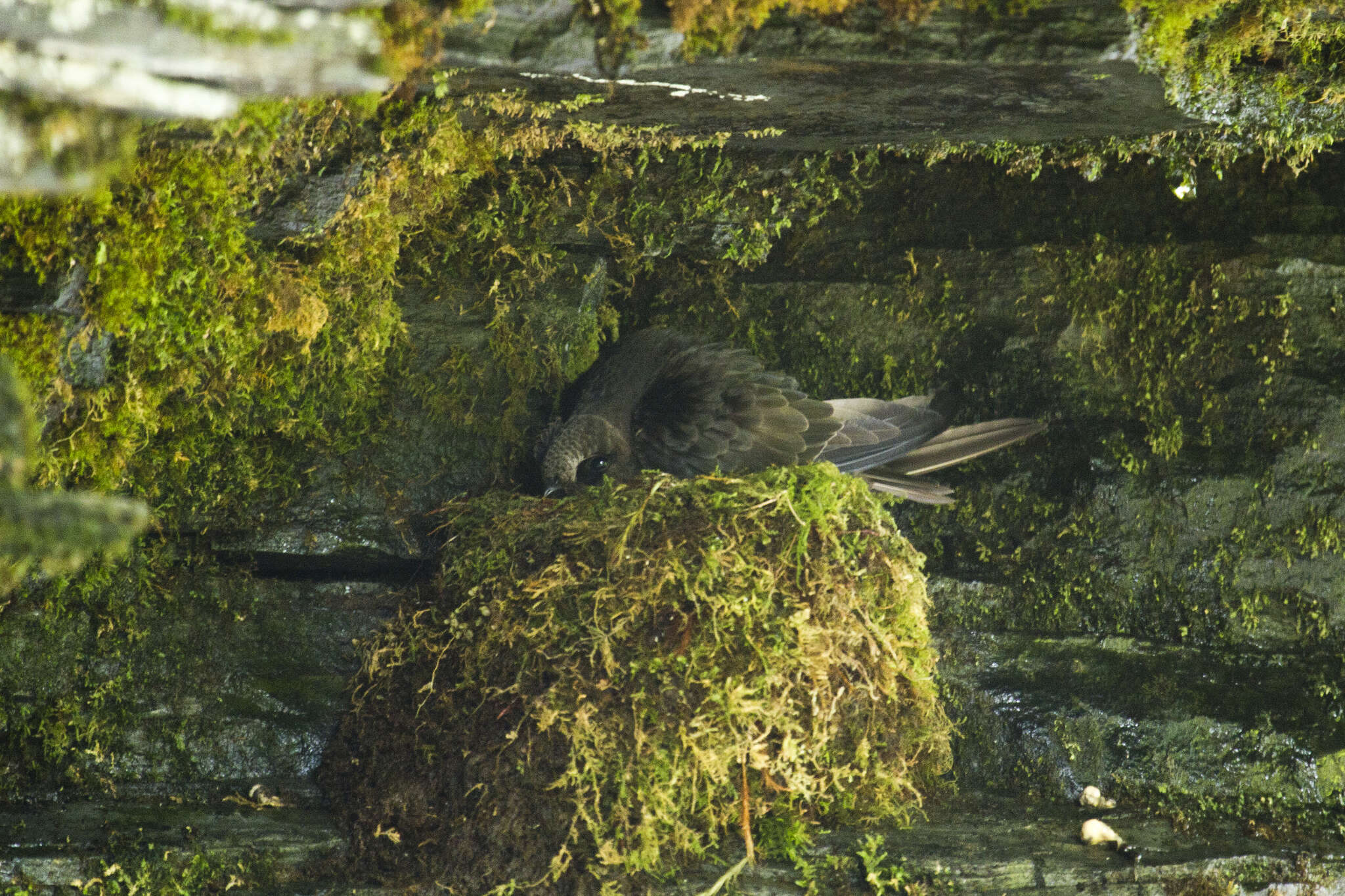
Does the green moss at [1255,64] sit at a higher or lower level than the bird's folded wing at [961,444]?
higher

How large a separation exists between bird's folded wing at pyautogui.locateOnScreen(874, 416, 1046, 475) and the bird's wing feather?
399 millimetres

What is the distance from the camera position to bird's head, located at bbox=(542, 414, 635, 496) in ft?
14.5

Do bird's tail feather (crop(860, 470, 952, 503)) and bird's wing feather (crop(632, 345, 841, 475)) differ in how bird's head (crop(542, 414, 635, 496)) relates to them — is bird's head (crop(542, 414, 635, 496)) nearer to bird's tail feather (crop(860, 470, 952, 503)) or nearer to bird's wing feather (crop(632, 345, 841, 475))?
bird's wing feather (crop(632, 345, 841, 475))

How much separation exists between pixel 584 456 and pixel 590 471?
76 mm

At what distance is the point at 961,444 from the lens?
446 cm

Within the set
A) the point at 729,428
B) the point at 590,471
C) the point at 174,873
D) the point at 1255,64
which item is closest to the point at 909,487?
the point at 729,428

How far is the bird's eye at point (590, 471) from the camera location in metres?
4.54

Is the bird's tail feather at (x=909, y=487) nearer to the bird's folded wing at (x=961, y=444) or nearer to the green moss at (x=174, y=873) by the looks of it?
the bird's folded wing at (x=961, y=444)

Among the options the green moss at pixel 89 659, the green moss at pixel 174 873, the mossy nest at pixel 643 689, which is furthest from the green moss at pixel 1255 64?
the green moss at pixel 89 659

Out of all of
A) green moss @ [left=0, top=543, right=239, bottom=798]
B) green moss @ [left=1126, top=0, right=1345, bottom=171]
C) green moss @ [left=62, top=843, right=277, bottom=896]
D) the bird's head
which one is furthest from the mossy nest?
green moss @ [left=1126, top=0, right=1345, bottom=171]

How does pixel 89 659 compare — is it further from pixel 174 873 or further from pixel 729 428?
pixel 729 428

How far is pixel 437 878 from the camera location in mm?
3324

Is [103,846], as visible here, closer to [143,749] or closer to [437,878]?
[143,749]

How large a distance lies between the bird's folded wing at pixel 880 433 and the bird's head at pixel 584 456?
3.04 feet
